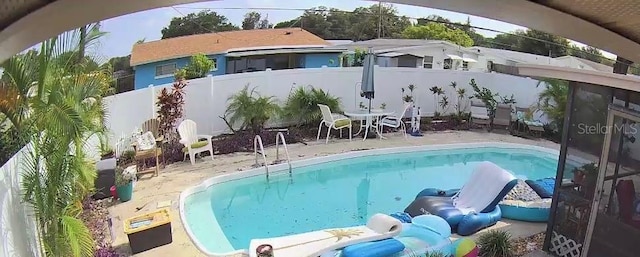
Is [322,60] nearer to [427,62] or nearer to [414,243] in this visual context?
[427,62]

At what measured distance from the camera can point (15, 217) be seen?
13.8 feet

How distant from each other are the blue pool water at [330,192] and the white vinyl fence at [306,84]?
8.26 ft

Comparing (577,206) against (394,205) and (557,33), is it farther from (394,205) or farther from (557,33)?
(557,33)

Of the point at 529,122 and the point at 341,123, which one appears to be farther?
the point at 529,122

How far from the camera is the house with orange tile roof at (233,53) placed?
1748cm

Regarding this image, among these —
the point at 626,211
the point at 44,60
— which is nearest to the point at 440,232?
the point at 626,211

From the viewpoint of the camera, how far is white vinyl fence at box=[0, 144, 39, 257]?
12.9 feet

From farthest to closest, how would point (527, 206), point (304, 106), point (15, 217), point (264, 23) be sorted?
point (264, 23), point (304, 106), point (527, 206), point (15, 217)

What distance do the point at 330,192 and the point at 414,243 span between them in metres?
3.52

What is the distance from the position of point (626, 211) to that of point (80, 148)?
18.2ft

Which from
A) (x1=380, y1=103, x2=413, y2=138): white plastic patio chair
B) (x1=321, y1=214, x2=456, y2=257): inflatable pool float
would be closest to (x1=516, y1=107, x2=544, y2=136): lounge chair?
(x1=380, y1=103, x2=413, y2=138): white plastic patio chair

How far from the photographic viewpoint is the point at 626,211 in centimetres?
498

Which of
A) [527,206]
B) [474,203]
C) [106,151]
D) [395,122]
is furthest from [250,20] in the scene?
[527,206]

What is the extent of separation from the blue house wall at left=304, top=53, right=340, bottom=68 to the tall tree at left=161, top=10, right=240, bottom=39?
5.70 metres
